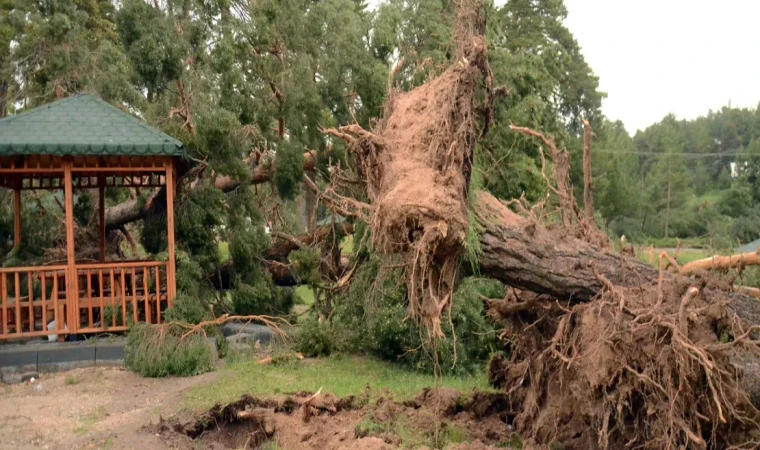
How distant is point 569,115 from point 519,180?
93.7ft

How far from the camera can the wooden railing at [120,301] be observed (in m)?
11.6

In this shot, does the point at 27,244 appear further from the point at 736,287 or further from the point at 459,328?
the point at 736,287

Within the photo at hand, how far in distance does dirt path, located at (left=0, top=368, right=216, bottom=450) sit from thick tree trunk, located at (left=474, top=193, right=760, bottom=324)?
3.48 m

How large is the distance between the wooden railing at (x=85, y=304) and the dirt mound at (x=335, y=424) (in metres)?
4.09

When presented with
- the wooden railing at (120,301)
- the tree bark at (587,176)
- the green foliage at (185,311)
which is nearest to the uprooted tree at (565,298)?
the tree bark at (587,176)

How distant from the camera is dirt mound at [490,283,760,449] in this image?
607 cm

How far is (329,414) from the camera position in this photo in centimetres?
786

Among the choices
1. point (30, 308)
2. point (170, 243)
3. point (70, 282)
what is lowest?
point (30, 308)

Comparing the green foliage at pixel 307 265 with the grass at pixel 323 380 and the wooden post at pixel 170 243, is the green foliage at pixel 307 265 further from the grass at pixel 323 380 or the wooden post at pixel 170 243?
the wooden post at pixel 170 243

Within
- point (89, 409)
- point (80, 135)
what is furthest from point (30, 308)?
point (89, 409)

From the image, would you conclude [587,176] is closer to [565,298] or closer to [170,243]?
[565,298]

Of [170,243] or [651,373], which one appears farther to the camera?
[170,243]

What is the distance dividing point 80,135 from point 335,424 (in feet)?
20.5

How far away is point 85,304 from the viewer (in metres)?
11.8
